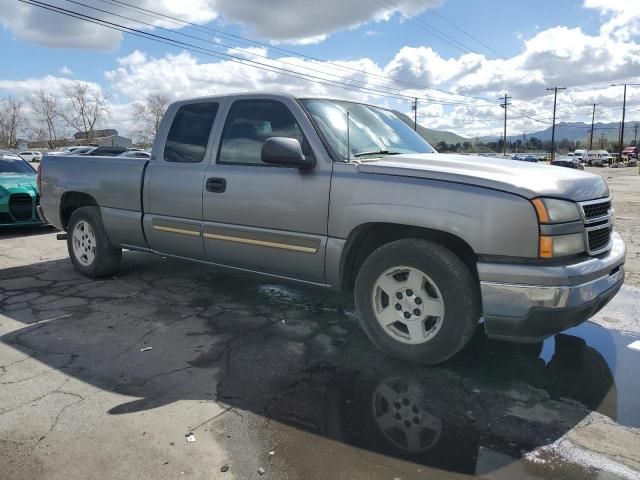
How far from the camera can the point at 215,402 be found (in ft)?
10.5

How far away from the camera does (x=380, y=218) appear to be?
3572 mm

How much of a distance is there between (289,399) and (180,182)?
2.49 meters

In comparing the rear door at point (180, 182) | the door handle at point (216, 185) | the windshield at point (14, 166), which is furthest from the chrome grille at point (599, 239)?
the windshield at point (14, 166)

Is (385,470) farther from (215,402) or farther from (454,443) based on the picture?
(215,402)

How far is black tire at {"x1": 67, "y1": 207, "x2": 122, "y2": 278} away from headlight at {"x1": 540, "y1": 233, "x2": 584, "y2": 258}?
460 cm

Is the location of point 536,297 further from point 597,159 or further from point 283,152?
point 597,159

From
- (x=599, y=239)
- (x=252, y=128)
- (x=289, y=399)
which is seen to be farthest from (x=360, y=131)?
(x=289, y=399)

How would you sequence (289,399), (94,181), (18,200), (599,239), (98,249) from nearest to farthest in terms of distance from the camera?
(289,399) → (599,239) → (94,181) → (98,249) → (18,200)

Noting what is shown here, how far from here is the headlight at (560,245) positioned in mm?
3068

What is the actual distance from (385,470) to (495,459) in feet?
1.89

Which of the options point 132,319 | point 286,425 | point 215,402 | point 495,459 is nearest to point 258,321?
point 132,319

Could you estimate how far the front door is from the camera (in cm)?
396

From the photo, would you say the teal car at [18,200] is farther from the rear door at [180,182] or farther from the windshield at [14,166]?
the rear door at [180,182]

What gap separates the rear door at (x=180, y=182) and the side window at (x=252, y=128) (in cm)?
22
